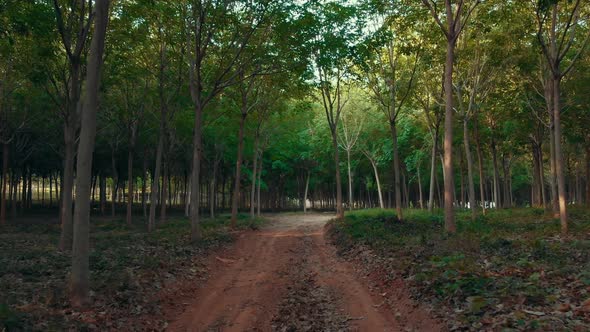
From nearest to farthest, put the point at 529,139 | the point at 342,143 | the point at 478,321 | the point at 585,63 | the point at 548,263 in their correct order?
1. the point at 478,321
2. the point at 548,263
3. the point at 585,63
4. the point at 529,139
5. the point at 342,143

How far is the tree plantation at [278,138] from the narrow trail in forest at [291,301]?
71mm

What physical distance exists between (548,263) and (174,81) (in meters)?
19.7

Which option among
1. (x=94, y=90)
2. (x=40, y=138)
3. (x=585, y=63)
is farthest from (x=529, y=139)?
(x=40, y=138)

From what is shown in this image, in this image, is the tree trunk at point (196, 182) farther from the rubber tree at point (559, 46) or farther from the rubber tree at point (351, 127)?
the rubber tree at point (351, 127)

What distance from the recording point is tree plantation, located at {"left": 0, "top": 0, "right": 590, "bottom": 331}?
807cm

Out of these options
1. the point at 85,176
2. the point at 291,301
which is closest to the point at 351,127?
the point at 291,301

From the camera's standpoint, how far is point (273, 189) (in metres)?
56.8

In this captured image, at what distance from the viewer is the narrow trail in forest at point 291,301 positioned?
783 centimetres

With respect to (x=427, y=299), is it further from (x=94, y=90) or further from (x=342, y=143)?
(x=342, y=143)

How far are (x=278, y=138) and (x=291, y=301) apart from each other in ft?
107

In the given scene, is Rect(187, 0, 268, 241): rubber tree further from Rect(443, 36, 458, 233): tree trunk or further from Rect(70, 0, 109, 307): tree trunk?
Rect(70, 0, 109, 307): tree trunk

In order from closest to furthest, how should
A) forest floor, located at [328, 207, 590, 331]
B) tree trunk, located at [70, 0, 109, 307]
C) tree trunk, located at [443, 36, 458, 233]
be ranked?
forest floor, located at [328, 207, 590, 331] < tree trunk, located at [70, 0, 109, 307] < tree trunk, located at [443, 36, 458, 233]

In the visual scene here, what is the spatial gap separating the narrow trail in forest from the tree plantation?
2.8 inches

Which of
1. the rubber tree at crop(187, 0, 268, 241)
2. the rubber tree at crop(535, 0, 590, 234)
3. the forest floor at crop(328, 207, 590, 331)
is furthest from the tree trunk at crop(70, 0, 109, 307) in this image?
the rubber tree at crop(535, 0, 590, 234)
